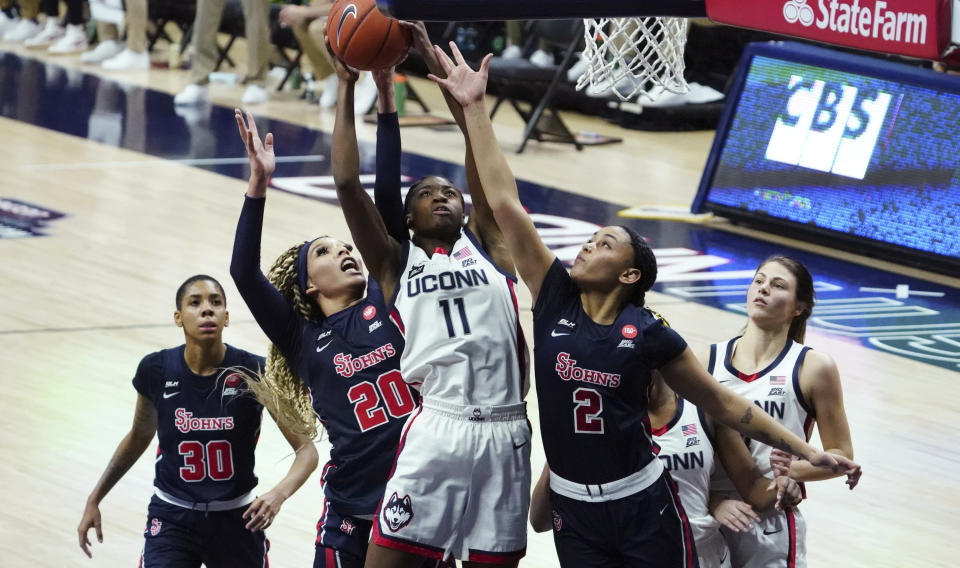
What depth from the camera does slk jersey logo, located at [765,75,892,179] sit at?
10680 mm

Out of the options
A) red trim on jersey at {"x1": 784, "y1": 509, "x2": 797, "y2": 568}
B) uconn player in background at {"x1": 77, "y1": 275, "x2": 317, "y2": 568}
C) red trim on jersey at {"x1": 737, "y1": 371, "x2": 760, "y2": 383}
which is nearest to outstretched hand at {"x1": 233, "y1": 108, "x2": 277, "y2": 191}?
uconn player in background at {"x1": 77, "y1": 275, "x2": 317, "y2": 568}

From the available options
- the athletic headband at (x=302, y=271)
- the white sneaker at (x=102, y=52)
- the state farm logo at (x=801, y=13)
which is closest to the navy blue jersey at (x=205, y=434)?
the athletic headband at (x=302, y=271)

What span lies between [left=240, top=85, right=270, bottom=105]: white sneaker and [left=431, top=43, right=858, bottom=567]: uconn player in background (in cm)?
1205

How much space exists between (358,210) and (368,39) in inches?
23.0

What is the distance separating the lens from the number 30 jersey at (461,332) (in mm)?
4051

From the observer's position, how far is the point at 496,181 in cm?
404

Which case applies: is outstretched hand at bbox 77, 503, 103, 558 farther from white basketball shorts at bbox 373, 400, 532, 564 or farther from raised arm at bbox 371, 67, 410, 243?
raised arm at bbox 371, 67, 410, 243

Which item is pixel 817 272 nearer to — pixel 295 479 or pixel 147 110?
pixel 295 479

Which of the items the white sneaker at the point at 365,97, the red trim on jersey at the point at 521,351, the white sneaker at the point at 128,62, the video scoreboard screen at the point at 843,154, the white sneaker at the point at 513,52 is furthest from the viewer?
the white sneaker at the point at 128,62

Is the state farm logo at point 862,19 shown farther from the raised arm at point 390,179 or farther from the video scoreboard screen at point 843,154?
the video scoreboard screen at point 843,154

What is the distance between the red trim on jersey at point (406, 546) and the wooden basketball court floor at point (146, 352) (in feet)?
4.82

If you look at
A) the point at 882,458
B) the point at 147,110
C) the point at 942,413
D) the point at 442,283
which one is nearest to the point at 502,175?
the point at 442,283

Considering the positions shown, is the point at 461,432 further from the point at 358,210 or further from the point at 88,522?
the point at 88,522

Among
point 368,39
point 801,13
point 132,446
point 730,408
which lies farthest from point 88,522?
point 801,13
